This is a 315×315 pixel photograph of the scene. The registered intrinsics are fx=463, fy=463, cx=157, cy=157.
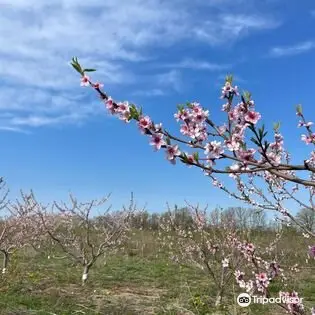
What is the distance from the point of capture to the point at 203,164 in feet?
6.95

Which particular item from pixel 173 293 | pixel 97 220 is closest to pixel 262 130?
pixel 173 293

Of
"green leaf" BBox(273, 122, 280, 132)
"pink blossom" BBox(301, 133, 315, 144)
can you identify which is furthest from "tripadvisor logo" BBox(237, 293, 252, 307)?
"green leaf" BBox(273, 122, 280, 132)

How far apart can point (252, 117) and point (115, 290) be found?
7.48 metres

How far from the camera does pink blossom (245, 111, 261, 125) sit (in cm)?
217

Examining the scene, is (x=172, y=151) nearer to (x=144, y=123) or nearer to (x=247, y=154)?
(x=144, y=123)

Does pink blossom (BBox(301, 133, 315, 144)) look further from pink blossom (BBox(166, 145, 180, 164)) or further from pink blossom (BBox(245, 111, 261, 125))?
pink blossom (BBox(166, 145, 180, 164))

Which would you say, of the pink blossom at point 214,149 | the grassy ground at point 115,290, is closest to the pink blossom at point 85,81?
the pink blossom at point 214,149

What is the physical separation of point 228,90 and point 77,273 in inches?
374

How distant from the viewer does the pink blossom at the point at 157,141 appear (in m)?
2.24

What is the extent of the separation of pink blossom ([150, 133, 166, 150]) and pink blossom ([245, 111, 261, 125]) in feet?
1.36

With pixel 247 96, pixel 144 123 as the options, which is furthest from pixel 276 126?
pixel 144 123

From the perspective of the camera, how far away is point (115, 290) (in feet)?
29.6

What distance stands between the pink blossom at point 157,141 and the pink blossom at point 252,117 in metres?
0.41

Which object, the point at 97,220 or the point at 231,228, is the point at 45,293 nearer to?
the point at 231,228
